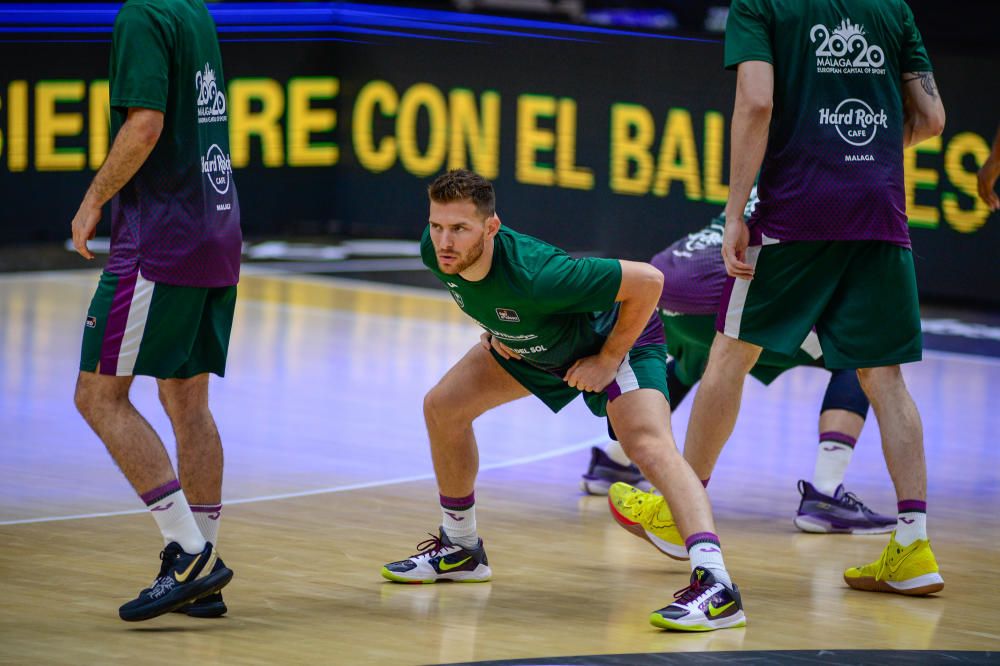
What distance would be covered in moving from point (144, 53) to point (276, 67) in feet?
28.5

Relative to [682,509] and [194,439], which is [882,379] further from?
[194,439]

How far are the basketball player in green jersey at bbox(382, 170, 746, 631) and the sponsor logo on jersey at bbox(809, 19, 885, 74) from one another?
91cm

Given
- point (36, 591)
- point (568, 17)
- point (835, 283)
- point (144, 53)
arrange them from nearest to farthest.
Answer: point (144, 53), point (36, 591), point (835, 283), point (568, 17)

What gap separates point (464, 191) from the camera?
199 inches

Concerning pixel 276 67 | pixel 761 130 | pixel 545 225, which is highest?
pixel 761 130

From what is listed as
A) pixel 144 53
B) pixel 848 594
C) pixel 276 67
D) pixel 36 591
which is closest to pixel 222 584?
pixel 36 591

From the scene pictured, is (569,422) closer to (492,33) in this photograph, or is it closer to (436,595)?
(436,595)

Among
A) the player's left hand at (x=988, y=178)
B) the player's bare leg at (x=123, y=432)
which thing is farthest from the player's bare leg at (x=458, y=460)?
the player's left hand at (x=988, y=178)

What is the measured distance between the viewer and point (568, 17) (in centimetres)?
1277

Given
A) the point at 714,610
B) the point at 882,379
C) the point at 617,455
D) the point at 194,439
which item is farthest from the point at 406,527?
the point at 882,379

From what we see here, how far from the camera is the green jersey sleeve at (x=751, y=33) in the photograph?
18.0 feet

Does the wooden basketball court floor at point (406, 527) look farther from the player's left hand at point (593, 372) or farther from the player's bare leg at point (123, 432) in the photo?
the player's left hand at point (593, 372)

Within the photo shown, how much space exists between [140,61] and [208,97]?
0.30 m

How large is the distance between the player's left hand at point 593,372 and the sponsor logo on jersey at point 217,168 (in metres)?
1.12
